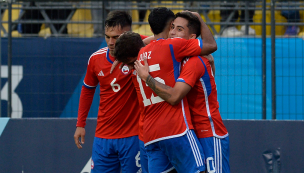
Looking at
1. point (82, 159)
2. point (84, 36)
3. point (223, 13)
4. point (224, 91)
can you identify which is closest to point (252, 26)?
point (223, 13)

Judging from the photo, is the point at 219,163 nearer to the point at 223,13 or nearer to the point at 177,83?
the point at 177,83

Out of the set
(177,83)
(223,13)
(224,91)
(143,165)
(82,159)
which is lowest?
(82,159)

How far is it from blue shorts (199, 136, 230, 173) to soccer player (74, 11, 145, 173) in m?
1.05

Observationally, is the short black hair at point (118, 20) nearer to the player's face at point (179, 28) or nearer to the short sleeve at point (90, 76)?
the short sleeve at point (90, 76)

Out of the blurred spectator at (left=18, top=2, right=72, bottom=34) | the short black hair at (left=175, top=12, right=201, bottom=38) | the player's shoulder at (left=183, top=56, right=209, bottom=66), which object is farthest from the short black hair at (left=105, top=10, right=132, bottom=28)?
the blurred spectator at (left=18, top=2, right=72, bottom=34)

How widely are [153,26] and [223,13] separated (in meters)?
3.94

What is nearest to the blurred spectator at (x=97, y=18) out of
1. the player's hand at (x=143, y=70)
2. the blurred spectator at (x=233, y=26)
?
the blurred spectator at (x=233, y=26)

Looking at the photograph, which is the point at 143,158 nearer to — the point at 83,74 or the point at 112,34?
the point at 112,34

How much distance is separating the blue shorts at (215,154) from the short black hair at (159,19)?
1078 millimetres

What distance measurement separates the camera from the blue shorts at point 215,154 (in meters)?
3.32

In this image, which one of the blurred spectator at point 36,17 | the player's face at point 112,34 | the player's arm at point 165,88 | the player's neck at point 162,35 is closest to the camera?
the player's arm at point 165,88

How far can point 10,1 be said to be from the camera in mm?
6004

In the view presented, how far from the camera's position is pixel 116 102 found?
4215 mm

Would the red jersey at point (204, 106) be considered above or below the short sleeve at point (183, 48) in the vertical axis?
below
